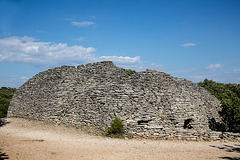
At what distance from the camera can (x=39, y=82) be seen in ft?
65.3

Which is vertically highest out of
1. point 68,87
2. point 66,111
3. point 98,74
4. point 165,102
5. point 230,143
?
point 98,74

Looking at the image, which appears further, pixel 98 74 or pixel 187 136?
pixel 98 74

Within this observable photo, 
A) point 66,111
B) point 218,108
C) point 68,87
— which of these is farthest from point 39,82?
point 218,108

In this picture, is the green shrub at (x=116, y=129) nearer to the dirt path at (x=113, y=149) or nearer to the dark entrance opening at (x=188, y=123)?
the dirt path at (x=113, y=149)

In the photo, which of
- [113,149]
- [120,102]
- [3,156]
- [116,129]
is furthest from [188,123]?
[3,156]

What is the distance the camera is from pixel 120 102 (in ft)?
43.7

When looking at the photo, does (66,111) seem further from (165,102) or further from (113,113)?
(165,102)

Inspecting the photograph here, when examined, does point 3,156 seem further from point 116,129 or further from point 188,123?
point 188,123

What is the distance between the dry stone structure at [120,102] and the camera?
12422 millimetres

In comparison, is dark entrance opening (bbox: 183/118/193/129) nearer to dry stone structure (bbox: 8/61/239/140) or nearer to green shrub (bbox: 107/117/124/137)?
dry stone structure (bbox: 8/61/239/140)

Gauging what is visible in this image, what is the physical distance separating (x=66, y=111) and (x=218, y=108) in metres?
15.4

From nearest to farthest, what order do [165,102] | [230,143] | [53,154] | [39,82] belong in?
[53,154]
[230,143]
[165,102]
[39,82]

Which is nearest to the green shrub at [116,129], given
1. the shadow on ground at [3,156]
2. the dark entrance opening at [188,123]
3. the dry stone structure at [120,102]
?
the dry stone structure at [120,102]

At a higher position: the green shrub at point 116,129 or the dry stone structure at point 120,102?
the dry stone structure at point 120,102
